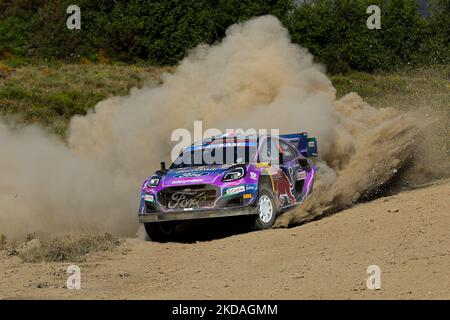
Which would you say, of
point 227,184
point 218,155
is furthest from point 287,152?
point 227,184

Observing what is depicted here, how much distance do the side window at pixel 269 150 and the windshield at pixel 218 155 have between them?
125 mm

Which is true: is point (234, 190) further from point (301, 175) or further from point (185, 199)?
point (301, 175)

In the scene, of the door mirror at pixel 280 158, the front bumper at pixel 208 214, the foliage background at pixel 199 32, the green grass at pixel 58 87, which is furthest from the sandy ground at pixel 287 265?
the foliage background at pixel 199 32

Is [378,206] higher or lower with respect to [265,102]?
lower

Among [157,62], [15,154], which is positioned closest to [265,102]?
[15,154]

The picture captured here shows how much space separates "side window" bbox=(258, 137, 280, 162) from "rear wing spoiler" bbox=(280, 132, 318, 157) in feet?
3.13

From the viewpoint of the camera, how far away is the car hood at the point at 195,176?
13062mm

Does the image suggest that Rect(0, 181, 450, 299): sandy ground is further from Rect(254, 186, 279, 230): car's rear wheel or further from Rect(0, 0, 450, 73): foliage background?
Rect(0, 0, 450, 73): foliage background

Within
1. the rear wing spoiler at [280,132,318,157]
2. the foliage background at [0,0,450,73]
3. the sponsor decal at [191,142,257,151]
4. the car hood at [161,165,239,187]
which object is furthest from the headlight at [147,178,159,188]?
the foliage background at [0,0,450,73]

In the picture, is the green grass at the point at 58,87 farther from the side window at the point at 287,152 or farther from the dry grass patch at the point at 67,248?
the dry grass patch at the point at 67,248
